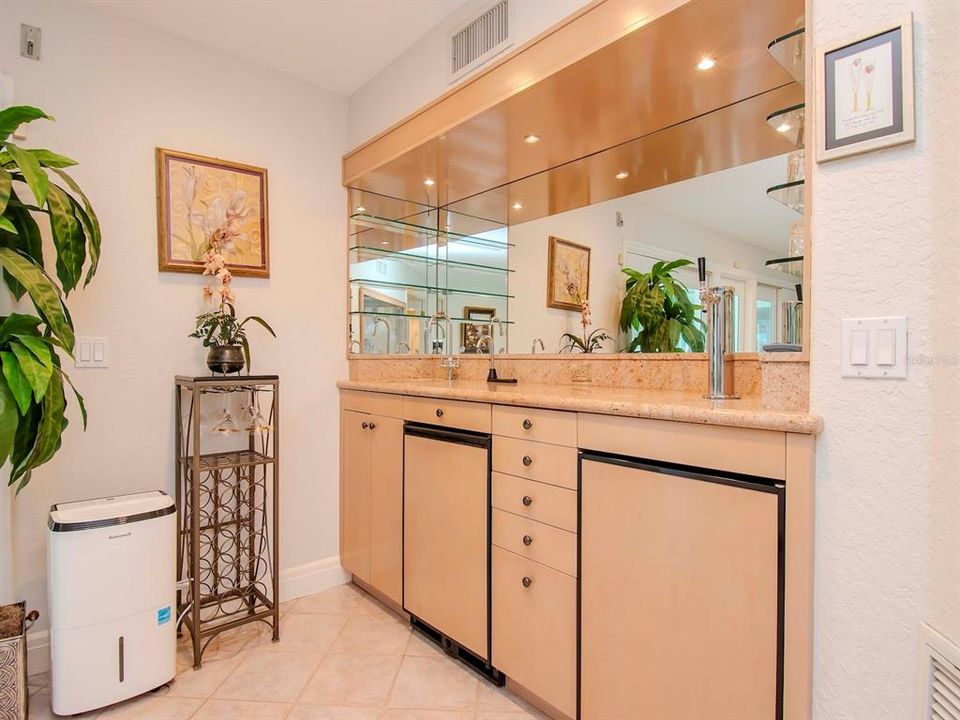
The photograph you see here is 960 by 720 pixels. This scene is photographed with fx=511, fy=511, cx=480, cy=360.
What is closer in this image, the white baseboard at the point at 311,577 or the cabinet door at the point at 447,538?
the cabinet door at the point at 447,538

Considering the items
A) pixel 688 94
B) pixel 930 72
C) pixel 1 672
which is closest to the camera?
pixel 930 72

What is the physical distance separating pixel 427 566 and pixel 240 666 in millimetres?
815

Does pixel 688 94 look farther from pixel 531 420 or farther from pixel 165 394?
pixel 165 394

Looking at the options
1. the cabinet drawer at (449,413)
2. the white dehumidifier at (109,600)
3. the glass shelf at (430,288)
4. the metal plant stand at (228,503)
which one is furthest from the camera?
the glass shelf at (430,288)

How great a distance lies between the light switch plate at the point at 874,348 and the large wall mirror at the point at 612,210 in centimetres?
13

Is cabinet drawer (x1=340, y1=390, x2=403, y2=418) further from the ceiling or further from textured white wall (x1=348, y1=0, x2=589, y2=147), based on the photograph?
the ceiling

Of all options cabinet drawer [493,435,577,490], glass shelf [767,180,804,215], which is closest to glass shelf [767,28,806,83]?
glass shelf [767,180,804,215]

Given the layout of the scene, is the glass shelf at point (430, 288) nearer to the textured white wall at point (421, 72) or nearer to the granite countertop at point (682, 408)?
the textured white wall at point (421, 72)

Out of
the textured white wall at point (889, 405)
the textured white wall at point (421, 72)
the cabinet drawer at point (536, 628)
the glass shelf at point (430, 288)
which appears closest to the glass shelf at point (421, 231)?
the glass shelf at point (430, 288)

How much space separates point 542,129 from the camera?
2.04 metres

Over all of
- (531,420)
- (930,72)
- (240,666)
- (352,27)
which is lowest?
(240,666)

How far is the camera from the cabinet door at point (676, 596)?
44.1 inches

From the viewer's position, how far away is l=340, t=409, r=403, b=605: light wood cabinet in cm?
228

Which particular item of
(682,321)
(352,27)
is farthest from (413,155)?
(682,321)
